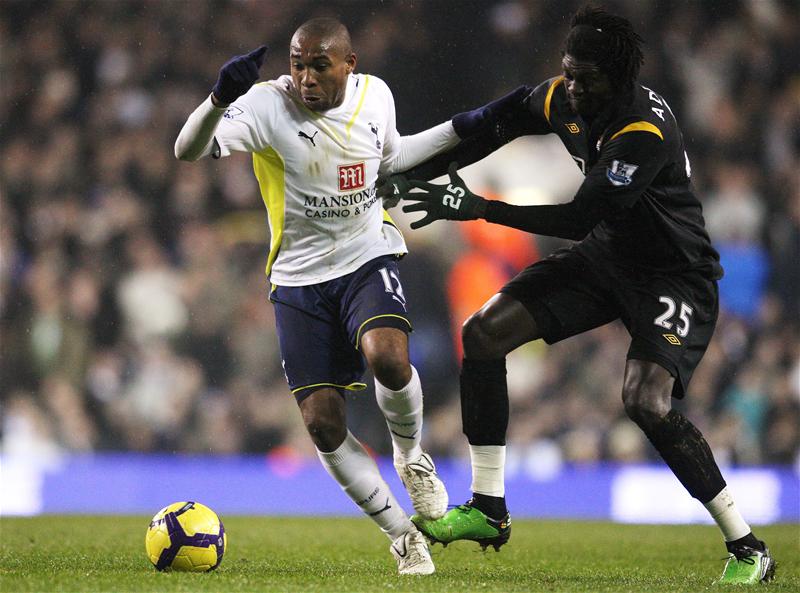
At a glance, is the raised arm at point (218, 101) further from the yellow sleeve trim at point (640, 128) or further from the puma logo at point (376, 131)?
the yellow sleeve trim at point (640, 128)

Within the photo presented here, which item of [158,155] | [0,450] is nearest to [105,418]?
[0,450]

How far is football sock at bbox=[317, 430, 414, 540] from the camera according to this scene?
544 centimetres

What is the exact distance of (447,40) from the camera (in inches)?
547

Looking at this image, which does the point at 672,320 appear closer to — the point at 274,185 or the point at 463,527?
the point at 463,527

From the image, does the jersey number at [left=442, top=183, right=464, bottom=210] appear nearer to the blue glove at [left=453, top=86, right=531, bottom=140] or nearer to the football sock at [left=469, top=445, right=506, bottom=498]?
the blue glove at [left=453, top=86, right=531, bottom=140]

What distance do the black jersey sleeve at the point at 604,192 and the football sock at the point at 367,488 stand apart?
4.23 feet

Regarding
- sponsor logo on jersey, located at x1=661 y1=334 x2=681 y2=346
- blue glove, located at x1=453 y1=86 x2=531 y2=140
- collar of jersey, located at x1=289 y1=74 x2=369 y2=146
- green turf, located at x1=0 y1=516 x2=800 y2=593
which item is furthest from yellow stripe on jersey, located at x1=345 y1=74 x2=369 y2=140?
green turf, located at x1=0 y1=516 x2=800 y2=593

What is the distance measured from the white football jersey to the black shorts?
0.79 meters

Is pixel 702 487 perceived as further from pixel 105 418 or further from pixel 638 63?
pixel 105 418

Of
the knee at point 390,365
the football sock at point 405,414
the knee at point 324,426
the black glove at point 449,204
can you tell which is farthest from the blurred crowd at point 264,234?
the black glove at point 449,204

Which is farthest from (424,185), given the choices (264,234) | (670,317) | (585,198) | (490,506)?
(264,234)

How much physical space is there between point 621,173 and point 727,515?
1663 millimetres

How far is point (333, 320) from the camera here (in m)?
5.64

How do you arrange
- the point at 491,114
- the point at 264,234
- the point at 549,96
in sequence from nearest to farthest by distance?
the point at 549,96, the point at 491,114, the point at 264,234
